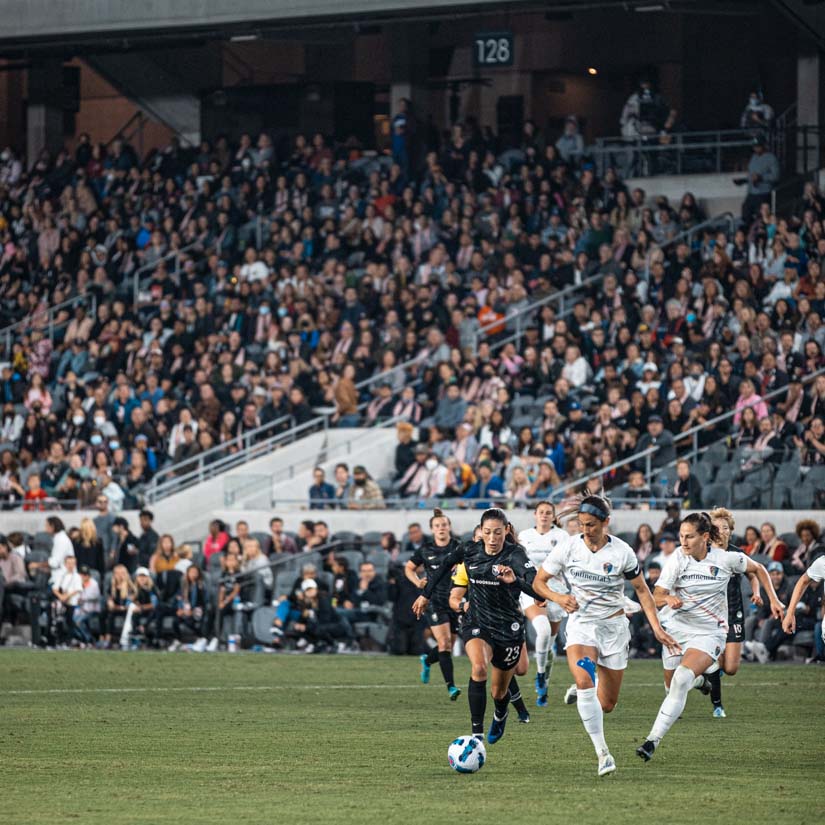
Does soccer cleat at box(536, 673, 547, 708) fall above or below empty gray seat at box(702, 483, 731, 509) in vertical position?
below

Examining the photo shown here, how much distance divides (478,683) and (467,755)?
1205mm

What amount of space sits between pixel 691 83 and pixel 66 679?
23.5m

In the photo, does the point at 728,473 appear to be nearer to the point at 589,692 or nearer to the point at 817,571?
the point at 817,571

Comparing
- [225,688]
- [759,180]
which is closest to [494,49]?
[759,180]

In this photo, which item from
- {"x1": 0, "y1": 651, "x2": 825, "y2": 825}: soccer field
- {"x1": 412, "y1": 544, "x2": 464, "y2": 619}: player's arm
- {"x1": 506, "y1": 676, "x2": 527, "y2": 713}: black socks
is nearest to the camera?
{"x1": 0, "y1": 651, "x2": 825, "y2": 825}: soccer field

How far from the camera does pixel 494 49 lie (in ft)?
118

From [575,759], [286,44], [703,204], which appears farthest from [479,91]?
[575,759]

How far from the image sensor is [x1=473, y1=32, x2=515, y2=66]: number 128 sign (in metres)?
35.9

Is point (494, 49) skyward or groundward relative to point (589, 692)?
skyward

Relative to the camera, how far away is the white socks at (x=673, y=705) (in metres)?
12.1

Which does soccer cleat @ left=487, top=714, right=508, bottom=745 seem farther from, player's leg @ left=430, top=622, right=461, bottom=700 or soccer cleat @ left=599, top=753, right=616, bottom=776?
player's leg @ left=430, top=622, right=461, bottom=700

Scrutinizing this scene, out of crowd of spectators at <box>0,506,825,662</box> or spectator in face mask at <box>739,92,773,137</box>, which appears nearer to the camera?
crowd of spectators at <box>0,506,825,662</box>

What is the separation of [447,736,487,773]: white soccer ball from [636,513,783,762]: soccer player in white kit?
1.48 metres

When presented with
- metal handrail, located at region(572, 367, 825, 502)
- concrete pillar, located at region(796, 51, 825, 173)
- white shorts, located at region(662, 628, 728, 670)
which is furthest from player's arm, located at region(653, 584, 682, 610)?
concrete pillar, located at region(796, 51, 825, 173)
